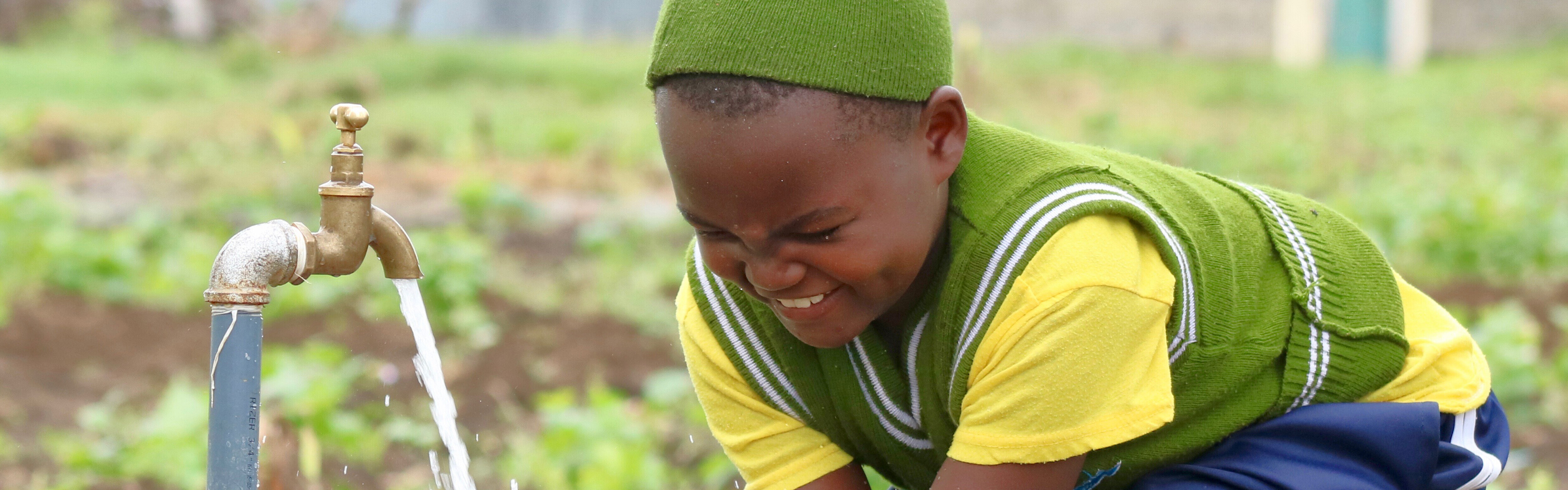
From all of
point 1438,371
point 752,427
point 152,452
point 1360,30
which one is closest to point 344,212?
point 752,427

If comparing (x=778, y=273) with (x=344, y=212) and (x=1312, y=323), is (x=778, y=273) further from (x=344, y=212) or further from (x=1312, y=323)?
(x=1312, y=323)

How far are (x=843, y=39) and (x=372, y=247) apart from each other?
2.25ft

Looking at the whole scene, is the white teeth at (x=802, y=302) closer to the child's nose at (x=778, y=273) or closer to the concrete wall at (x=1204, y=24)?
the child's nose at (x=778, y=273)

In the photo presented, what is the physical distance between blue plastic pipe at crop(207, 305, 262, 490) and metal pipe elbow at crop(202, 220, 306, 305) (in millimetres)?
17

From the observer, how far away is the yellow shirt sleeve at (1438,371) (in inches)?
71.0

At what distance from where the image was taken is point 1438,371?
1.83 m

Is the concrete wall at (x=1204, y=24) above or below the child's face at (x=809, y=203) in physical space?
below

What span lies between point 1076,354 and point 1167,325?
0.17 m

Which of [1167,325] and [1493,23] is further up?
[1167,325]

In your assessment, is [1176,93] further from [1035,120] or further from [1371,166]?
[1371,166]

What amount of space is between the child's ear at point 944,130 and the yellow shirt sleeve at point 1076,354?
0.15 meters

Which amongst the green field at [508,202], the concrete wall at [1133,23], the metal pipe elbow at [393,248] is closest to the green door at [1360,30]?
the concrete wall at [1133,23]

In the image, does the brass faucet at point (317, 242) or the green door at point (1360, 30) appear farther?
the green door at point (1360, 30)

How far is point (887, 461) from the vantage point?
196cm
